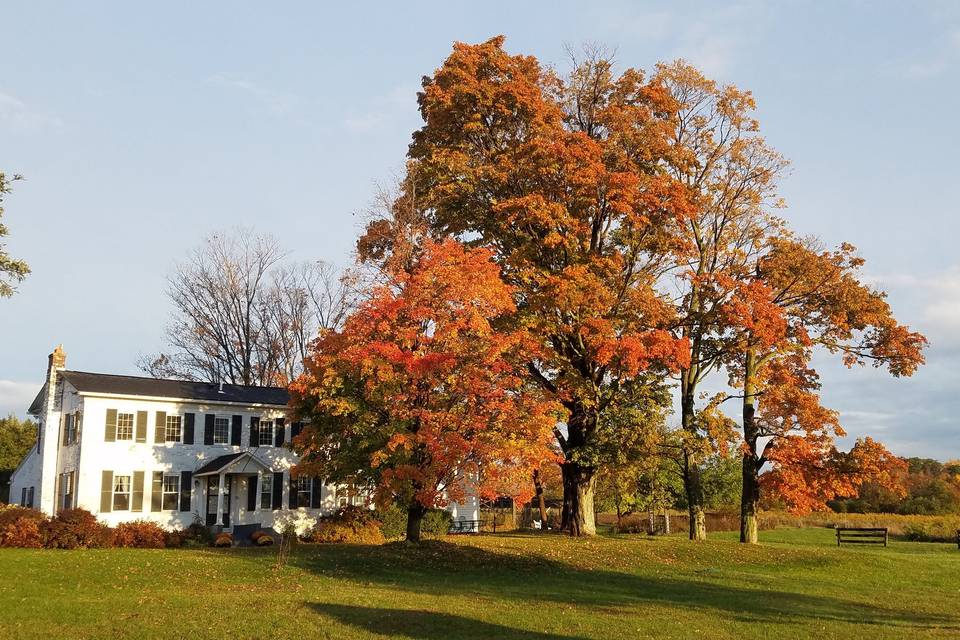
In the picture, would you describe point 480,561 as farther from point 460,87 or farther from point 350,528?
point 460,87

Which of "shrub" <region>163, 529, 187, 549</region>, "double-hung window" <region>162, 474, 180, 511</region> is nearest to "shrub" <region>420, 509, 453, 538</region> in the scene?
"shrub" <region>163, 529, 187, 549</region>

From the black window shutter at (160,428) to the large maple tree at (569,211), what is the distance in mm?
15281

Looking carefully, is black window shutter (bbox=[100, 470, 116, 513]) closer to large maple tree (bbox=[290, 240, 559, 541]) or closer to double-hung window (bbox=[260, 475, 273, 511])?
double-hung window (bbox=[260, 475, 273, 511])

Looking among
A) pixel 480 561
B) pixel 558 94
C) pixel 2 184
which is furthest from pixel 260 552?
pixel 558 94

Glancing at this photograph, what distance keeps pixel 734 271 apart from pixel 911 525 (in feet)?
77.9

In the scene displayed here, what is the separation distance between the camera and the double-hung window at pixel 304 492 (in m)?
40.2

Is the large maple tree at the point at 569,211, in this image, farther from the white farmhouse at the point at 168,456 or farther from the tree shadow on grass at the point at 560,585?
the white farmhouse at the point at 168,456

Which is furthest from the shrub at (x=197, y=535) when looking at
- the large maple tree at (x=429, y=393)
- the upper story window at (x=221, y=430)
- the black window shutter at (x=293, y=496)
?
the large maple tree at (x=429, y=393)

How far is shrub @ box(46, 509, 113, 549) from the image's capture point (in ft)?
91.6

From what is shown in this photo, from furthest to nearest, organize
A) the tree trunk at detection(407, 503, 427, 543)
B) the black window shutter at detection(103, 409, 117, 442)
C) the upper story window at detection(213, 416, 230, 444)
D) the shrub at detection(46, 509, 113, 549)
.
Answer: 1. the upper story window at detection(213, 416, 230, 444)
2. the black window shutter at detection(103, 409, 117, 442)
3. the tree trunk at detection(407, 503, 427, 543)
4. the shrub at detection(46, 509, 113, 549)

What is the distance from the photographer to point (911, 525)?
48.3 metres

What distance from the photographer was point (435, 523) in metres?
38.9

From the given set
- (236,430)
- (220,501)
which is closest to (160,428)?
(236,430)

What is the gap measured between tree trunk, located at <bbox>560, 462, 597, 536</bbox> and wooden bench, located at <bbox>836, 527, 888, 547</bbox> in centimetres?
1359
